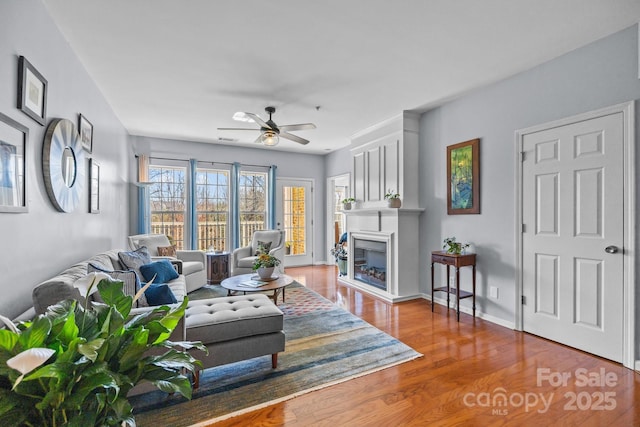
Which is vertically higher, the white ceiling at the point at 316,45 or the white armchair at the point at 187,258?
the white ceiling at the point at 316,45

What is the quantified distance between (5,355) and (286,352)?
81.2 inches

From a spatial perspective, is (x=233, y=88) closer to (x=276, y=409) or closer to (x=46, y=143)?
(x=46, y=143)

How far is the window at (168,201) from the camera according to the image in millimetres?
5688

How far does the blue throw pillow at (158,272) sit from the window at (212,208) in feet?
7.96

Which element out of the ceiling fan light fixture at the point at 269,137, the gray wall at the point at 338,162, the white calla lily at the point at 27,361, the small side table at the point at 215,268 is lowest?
the small side table at the point at 215,268

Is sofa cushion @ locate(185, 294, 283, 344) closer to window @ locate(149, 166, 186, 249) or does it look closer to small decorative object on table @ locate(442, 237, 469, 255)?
small decorative object on table @ locate(442, 237, 469, 255)

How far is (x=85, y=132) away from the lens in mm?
2914

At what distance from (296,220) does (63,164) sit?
4.92 m

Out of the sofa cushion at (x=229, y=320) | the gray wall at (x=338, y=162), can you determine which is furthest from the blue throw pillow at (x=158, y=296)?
the gray wall at (x=338, y=162)

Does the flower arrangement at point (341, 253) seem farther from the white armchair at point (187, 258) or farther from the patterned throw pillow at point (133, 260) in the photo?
the patterned throw pillow at point (133, 260)

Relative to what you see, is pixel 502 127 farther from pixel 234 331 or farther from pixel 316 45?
pixel 234 331

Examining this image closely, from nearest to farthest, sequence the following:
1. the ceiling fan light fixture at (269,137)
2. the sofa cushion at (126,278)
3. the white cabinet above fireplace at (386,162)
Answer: the sofa cushion at (126,278) → the ceiling fan light fixture at (269,137) → the white cabinet above fireplace at (386,162)

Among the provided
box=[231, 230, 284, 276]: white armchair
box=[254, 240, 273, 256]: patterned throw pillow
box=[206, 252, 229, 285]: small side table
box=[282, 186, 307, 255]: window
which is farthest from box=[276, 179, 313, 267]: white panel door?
box=[206, 252, 229, 285]: small side table

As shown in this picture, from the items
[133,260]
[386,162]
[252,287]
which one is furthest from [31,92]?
[386,162]
